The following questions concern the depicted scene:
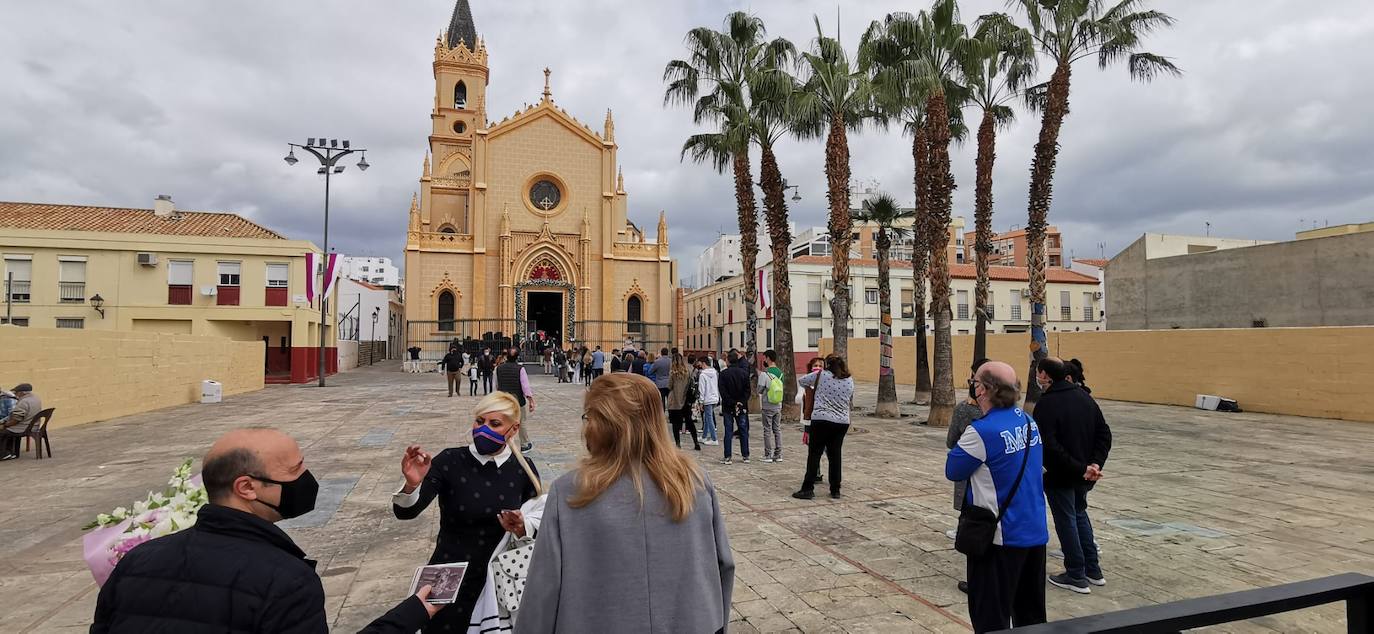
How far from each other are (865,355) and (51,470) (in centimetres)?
2724

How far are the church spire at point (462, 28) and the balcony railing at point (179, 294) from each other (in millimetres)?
26185

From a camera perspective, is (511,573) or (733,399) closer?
(511,573)

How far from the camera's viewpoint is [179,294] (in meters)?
24.5

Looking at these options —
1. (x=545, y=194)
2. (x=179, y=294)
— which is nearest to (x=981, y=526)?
(x=179, y=294)

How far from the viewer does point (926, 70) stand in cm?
1360

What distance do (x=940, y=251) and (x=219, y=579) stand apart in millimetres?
14809

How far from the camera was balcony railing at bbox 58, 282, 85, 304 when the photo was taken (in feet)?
76.7

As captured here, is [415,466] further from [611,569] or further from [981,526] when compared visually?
[981,526]

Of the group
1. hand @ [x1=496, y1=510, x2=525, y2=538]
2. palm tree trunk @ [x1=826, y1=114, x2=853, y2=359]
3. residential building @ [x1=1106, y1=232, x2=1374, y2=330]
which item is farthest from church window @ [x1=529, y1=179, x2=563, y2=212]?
hand @ [x1=496, y1=510, x2=525, y2=538]

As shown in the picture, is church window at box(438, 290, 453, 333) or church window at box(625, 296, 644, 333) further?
church window at box(625, 296, 644, 333)

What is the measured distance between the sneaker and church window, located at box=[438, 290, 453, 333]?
111ft

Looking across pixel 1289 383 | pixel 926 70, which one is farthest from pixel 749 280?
pixel 1289 383

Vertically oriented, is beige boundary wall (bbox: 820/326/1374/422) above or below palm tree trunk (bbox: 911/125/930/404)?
below

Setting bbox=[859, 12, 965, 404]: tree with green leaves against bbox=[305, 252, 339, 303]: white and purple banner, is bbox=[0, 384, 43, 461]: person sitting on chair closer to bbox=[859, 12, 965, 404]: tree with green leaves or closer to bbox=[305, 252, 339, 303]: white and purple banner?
bbox=[305, 252, 339, 303]: white and purple banner
